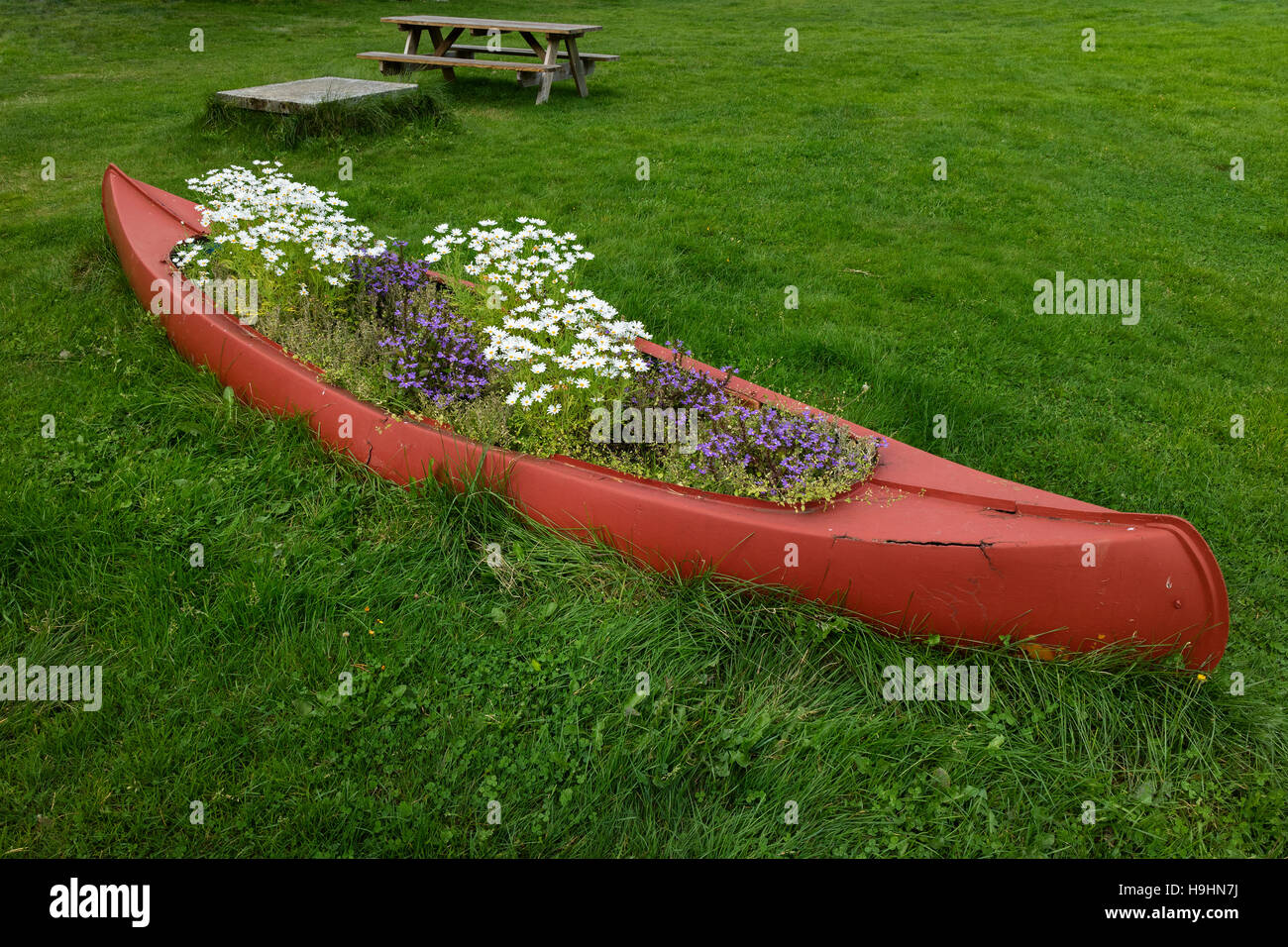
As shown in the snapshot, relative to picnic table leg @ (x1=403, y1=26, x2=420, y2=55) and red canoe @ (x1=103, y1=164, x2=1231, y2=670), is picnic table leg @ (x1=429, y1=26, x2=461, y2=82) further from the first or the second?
red canoe @ (x1=103, y1=164, x2=1231, y2=670)

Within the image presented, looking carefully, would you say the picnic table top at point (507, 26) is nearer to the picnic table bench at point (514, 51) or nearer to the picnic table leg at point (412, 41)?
the picnic table bench at point (514, 51)

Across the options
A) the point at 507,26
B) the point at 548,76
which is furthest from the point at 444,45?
the point at 548,76

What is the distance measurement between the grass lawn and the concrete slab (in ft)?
1.02

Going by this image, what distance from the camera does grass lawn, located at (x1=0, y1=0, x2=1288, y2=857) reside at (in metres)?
2.39

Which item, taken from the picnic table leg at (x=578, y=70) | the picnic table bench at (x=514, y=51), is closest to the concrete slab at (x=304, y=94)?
the picnic table bench at (x=514, y=51)

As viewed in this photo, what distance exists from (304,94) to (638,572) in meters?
6.80

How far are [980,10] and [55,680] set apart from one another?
18167 mm

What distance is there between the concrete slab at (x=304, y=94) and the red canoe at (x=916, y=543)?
5.37 metres

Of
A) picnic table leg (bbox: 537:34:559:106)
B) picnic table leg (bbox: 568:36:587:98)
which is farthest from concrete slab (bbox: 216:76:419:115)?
picnic table leg (bbox: 568:36:587:98)

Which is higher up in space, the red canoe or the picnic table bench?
the picnic table bench

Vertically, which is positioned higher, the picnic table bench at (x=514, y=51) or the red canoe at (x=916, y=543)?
the picnic table bench at (x=514, y=51)

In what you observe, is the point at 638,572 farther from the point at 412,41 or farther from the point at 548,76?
the point at 412,41

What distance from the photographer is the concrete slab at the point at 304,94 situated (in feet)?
24.5

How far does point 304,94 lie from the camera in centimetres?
772
